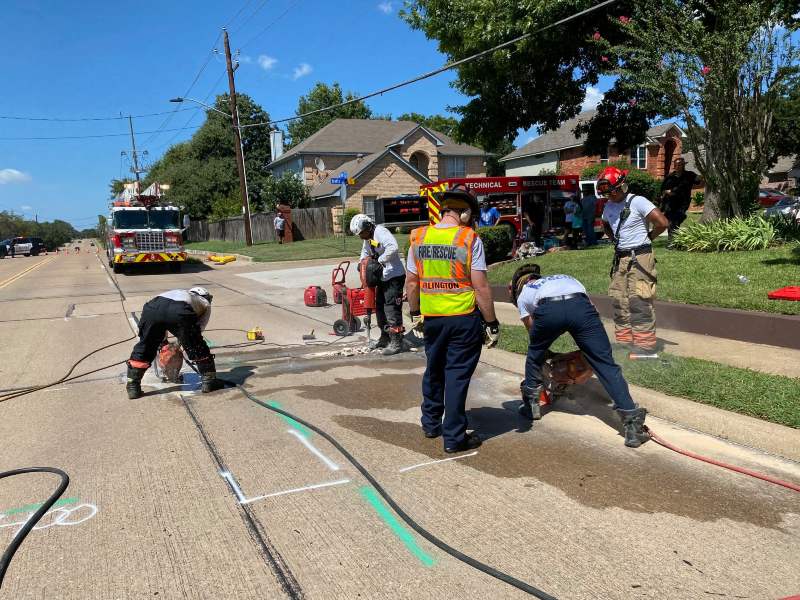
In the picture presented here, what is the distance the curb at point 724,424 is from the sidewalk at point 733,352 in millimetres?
1429

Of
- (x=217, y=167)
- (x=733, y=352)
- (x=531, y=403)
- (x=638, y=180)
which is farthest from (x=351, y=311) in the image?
(x=217, y=167)

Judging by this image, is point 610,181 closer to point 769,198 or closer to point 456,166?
point 769,198

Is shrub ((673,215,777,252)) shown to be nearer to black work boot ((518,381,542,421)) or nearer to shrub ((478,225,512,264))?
shrub ((478,225,512,264))

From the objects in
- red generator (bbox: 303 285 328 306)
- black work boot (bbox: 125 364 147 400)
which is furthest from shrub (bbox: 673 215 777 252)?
black work boot (bbox: 125 364 147 400)

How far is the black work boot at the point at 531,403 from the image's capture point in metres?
5.08

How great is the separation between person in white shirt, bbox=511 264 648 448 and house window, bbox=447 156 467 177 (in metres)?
43.1

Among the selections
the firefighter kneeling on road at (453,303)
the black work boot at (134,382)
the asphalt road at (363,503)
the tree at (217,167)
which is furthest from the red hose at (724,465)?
the tree at (217,167)

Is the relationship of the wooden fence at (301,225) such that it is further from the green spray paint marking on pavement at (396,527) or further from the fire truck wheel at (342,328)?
the green spray paint marking on pavement at (396,527)

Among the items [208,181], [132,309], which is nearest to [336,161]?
[208,181]

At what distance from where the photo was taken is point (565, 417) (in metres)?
5.28

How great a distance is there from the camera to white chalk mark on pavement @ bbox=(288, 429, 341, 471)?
4.29m

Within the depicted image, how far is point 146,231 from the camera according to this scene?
22.1 meters

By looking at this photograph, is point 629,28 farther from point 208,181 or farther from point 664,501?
point 208,181

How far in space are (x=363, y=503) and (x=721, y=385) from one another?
11.0ft
